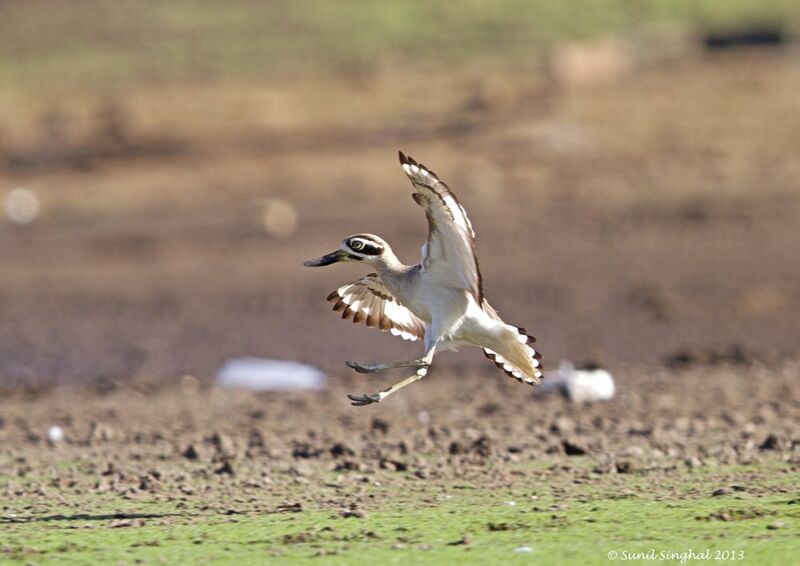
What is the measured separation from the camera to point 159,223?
1917cm

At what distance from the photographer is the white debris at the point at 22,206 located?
1983 centimetres

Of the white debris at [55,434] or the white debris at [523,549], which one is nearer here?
the white debris at [523,549]

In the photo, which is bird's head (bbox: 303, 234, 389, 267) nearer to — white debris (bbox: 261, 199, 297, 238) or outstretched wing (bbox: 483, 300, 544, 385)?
outstretched wing (bbox: 483, 300, 544, 385)

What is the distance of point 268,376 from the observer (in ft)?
36.6

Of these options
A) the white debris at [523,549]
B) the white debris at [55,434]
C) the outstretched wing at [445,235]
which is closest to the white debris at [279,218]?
the white debris at [55,434]

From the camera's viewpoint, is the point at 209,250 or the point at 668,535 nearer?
the point at 668,535

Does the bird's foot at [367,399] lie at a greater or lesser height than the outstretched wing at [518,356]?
lesser

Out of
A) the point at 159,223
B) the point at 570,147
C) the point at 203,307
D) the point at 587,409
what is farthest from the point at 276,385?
the point at 570,147

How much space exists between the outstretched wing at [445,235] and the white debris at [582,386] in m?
2.84

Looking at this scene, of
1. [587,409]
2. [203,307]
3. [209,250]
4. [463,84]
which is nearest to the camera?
[587,409]

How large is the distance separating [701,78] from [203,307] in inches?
456

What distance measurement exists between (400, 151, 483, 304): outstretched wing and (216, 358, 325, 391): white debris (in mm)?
4420

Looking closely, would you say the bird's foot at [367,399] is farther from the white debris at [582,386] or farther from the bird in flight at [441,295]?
the white debris at [582,386]

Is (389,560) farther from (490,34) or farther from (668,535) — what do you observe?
(490,34)
